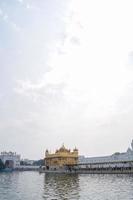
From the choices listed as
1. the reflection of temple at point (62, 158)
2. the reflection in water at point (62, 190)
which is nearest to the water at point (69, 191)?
the reflection in water at point (62, 190)

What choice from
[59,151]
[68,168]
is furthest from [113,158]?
[59,151]

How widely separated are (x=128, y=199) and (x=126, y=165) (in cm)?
5299

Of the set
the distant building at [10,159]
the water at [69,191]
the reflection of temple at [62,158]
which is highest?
the distant building at [10,159]

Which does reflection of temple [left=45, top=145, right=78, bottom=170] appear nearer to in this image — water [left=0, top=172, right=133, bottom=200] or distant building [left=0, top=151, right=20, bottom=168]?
distant building [left=0, top=151, right=20, bottom=168]

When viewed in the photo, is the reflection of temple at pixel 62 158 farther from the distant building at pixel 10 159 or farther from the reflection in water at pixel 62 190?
the reflection in water at pixel 62 190

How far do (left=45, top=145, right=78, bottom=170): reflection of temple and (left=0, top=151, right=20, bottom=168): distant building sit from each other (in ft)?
168

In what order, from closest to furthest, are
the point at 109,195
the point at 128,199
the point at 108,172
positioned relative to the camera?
the point at 128,199 → the point at 109,195 → the point at 108,172

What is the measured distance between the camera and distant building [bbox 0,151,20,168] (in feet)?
517

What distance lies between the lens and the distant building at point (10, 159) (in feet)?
517

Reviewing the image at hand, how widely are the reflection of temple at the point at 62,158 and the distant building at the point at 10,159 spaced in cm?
5113

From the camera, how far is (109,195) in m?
34.1

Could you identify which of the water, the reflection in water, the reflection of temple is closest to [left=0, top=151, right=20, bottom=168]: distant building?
the reflection of temple

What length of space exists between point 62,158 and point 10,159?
62.9 m

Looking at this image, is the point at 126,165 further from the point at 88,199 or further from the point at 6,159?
the point at 6,159
